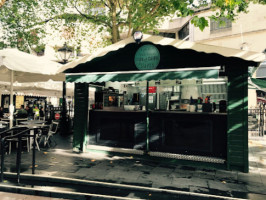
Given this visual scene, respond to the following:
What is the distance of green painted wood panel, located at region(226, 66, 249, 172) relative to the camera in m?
5.27

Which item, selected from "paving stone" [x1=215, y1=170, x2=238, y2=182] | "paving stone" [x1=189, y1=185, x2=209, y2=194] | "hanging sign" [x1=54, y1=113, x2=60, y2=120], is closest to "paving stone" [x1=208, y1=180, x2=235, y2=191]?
"paving stone" [x1=189, y1=185, x2=209, y2=194]

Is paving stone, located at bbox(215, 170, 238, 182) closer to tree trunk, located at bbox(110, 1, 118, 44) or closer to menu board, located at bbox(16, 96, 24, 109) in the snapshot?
tree trunk, located at bbox(110, 1, 118, 44)

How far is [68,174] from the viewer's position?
4.80 meters

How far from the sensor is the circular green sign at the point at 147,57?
19.4ft

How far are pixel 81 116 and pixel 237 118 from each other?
486cm

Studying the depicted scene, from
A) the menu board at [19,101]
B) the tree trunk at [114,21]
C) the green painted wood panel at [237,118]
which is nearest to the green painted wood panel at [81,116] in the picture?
the green painted wood panel at [237,118]

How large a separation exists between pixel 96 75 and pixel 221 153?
4.09m

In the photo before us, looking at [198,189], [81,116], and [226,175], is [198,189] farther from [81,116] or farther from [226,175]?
[81,116]

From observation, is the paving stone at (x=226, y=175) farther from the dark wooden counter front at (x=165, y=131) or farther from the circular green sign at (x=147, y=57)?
the circular green sign at (x=147, y=57)

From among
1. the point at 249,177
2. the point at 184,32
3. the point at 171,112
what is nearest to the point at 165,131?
the point at 171,112

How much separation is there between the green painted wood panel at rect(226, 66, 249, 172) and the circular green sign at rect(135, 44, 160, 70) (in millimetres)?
1931

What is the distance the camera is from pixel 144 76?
215 inches

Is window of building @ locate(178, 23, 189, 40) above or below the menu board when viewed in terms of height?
above

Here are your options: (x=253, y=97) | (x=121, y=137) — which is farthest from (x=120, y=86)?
(x=253, y=97)
